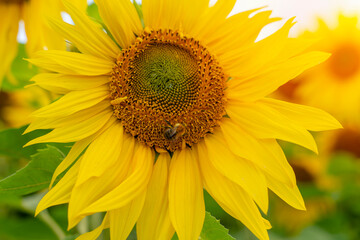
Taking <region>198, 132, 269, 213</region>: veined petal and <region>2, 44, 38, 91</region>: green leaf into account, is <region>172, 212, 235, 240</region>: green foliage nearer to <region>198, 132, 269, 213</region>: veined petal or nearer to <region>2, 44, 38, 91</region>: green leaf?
<region>198, 132, 269, 213</region>: veined petal

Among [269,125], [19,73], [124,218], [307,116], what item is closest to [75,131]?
[124,218]

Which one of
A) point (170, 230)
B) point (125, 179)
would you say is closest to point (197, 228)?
point (170, 230)

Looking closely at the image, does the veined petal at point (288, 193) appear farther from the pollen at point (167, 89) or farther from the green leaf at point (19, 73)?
the green leaf at point (19, 73)

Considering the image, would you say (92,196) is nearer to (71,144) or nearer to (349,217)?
(71,144)

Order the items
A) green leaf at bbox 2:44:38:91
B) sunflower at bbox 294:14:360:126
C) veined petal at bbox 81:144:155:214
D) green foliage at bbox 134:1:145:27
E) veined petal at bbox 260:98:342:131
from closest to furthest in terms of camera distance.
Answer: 1. veined petal at bbox 81:144:155:214
2. veined petal at bbox 260:98:342:131
3. green foliage at bbox 134:1:145:27
4. green leaf at bbox 2:44:38:91
5. sunflower at bbox 294:14:360:126

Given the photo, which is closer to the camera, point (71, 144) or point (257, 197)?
point (257, 197)

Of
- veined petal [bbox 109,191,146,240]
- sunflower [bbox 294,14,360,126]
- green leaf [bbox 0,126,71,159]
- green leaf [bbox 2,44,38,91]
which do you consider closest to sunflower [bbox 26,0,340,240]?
veined petal [bbox 109,191,146,240]

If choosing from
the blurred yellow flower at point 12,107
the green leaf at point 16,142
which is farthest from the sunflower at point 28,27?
the blurred yellow flower at point 12,107
